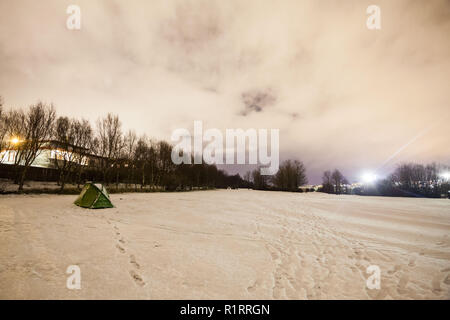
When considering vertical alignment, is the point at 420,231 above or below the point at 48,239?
below

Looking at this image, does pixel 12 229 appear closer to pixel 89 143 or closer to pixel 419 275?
pixel 419 275

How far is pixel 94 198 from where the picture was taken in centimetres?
1228

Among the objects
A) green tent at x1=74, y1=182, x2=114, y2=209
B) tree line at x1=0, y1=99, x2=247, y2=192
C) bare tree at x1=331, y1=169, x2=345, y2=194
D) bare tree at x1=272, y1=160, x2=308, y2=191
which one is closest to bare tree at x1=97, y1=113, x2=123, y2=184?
tree line at x1=0, y1=99, x2=247, y2=192

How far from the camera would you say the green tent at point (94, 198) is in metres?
12.2

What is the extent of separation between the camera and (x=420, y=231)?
925 centimetres

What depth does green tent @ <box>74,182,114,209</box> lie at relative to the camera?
40.0 ft

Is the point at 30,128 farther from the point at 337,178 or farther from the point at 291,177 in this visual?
the point at 337,178

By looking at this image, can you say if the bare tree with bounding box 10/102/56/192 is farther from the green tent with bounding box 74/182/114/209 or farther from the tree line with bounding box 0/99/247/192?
the green tent with bounding box 74/182/114/209

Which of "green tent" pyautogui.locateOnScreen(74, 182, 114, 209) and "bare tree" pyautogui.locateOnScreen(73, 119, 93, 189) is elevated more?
"bare tree" pyautogui.locateOnScreen(73, 119, 93, 189)

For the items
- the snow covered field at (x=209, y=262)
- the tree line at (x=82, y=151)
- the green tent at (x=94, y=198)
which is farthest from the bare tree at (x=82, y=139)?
the snow covered field at (x=209, y=262)
